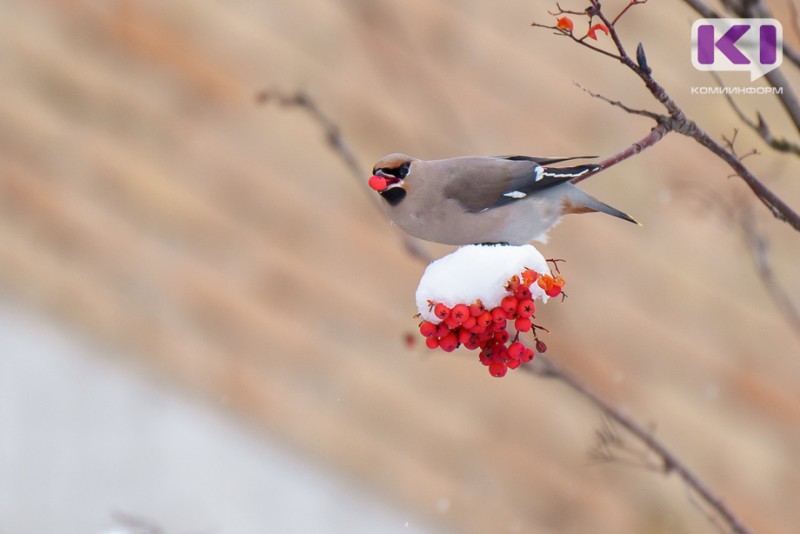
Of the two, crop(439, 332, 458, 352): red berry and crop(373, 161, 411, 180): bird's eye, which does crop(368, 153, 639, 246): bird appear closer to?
crop(373, 161, 411, 180): bird's eye

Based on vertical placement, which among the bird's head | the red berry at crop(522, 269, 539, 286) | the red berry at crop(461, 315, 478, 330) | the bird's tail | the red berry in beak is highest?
the bird's tail

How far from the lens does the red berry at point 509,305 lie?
1.34m

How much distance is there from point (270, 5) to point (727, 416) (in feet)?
8.31

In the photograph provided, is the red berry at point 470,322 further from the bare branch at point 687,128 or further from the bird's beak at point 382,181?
the bare branch at point 687,128

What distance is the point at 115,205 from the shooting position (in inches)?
142

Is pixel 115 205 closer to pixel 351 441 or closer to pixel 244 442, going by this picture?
pixel 244 442

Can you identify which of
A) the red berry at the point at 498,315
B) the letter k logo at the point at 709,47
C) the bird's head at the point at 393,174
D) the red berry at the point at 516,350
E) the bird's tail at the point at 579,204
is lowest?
the red berry at the point at 516,350

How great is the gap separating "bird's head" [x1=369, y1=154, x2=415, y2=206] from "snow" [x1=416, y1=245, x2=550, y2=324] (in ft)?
0.52

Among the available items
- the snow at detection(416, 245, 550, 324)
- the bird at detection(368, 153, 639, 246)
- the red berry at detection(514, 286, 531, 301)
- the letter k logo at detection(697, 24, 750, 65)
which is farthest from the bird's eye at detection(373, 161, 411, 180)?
the letter k logo at detection(697, 24, 750, 65)

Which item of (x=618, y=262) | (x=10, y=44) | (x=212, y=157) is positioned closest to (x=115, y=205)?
(x=212, y=157)

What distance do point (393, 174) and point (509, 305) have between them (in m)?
0.31

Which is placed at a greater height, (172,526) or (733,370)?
(733,370)

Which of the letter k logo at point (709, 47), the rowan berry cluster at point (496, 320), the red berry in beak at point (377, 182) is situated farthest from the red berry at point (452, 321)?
the letter k logo at point (709, 47)

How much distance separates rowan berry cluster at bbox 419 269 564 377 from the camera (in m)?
1.33
